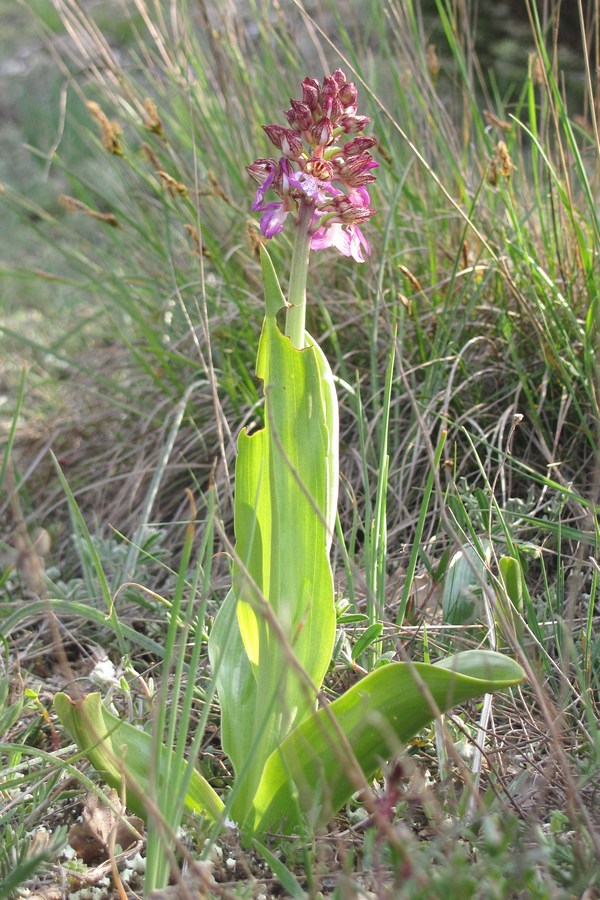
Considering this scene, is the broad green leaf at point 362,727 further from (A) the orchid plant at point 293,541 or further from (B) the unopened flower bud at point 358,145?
(B) the unopened flower bud at point 358,145

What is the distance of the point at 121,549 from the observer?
159cm

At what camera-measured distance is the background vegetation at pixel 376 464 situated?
0.89m

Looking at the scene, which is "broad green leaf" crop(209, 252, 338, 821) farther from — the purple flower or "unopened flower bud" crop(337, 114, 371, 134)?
"unopened flower bud" crop(337, 114, 371, 134)

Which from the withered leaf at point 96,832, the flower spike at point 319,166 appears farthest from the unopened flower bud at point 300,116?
the withered leaf at point 96,832

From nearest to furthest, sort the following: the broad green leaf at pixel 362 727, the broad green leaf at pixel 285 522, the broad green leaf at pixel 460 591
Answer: the broad green leaf at pixel 362 727 → the broad green leaf at pixel 285 522 → the broad green leaf at pixel 460 591

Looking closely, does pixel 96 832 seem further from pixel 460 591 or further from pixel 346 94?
pixel 346 94

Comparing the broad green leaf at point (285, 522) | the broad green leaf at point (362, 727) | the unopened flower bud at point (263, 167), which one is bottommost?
the broad green leaf at point (362, 727)

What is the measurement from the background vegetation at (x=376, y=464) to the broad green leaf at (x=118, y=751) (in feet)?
0.13

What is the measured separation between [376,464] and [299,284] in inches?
29.6

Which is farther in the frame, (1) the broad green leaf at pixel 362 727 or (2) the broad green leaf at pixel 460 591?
(2) the broad green leaf at pixel 460 591

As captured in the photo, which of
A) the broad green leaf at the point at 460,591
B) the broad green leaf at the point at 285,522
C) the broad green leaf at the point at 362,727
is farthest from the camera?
the broad green leaf at the point at 460,591

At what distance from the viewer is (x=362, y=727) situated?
0.86 m

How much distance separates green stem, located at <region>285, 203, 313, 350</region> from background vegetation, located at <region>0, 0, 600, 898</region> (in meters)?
0.10

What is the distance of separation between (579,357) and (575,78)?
245 cm
